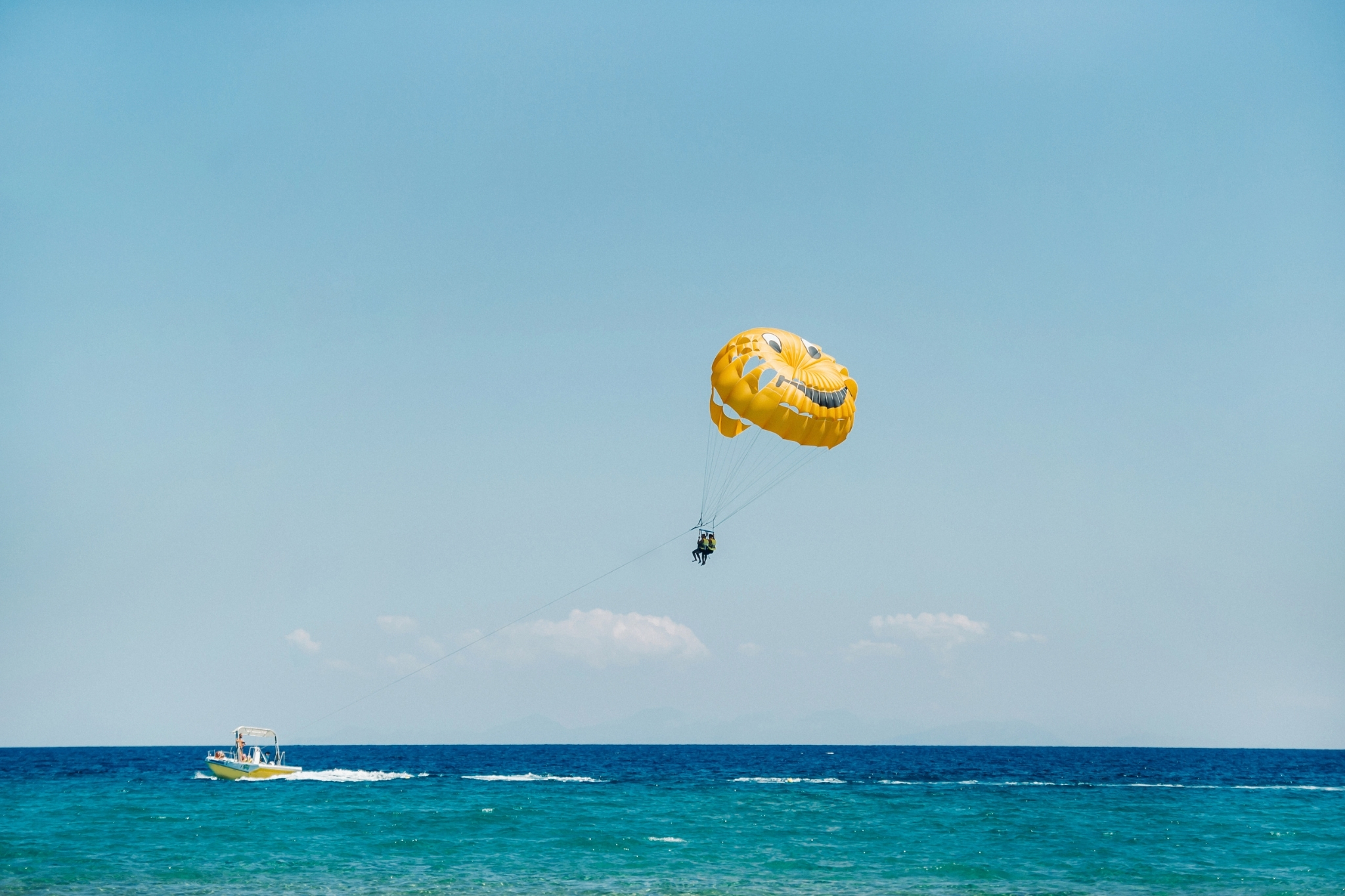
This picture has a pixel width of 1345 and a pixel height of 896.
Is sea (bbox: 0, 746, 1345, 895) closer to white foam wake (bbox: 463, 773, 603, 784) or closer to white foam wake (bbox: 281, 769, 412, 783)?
white foam wake (bbox: 281, 769, 412, 783)

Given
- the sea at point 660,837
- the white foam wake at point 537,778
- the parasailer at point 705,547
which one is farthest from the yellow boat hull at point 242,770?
the parasailer at point 705,547

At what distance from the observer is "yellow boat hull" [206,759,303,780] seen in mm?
49312

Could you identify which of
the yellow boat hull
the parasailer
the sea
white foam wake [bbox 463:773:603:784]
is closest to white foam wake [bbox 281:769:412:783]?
the sea

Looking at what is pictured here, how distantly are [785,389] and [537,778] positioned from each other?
4439 cm

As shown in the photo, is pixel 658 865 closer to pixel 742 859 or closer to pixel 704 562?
pixel 742 859

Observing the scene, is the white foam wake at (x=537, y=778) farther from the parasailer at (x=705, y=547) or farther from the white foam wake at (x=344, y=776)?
the parasailer at (x=705, y=547)

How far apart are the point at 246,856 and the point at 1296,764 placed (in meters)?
102

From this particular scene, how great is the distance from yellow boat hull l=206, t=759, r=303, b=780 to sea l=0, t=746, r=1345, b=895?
64 centimetres

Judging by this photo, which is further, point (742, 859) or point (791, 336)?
point (742, 859)

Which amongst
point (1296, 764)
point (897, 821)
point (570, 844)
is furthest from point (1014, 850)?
point (1296, 764)

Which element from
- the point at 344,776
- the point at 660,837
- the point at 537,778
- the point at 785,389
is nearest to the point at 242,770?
the point at 344,776

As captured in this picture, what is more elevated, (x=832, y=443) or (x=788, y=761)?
(x=832, y=443)

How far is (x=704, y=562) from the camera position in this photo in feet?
76.2

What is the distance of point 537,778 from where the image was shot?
194 feet
